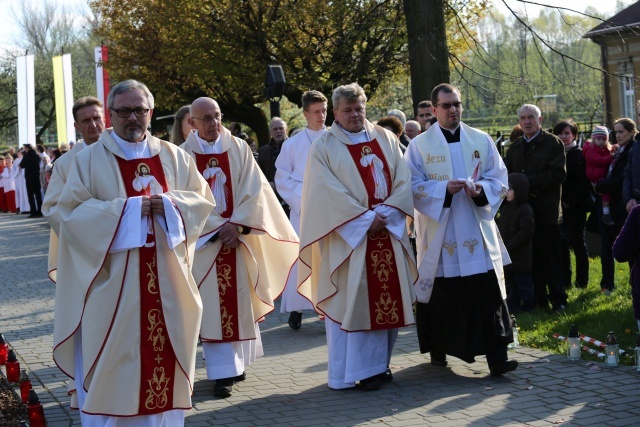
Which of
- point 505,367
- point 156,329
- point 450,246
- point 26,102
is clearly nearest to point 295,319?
point 450,246

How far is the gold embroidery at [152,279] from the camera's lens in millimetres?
5852

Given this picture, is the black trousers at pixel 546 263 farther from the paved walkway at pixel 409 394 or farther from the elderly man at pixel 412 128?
the elderly man at pixel 412 128

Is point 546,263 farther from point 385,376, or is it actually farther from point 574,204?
point 385,376

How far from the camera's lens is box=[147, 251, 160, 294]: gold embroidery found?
5.85 meters

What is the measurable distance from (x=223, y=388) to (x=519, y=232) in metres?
3.83

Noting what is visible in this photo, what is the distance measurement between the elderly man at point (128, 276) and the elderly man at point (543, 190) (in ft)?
15.6

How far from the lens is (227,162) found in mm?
7781

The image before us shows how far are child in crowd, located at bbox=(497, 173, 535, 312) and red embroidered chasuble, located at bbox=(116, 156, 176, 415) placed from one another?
477 centimetres

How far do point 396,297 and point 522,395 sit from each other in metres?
1.18

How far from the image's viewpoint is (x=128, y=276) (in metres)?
5.80

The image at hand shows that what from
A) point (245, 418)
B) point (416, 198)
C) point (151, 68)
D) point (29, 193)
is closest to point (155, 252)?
point (245, 418)

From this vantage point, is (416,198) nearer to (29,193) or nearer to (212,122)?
(212,122)

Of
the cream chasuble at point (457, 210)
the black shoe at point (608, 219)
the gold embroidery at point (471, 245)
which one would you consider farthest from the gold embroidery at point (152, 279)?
the black shoe at point (608, 219)

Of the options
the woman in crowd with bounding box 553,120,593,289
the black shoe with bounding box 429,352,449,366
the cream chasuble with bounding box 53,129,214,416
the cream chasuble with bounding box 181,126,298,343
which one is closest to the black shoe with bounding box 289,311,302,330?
the cream chasuble with bounding box 181,126,298,343
